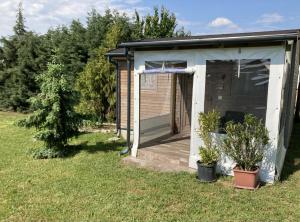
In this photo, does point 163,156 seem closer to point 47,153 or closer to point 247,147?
point 247,147

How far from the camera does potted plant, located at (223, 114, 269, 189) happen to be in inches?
178

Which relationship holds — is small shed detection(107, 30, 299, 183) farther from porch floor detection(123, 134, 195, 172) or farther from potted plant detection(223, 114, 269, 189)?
potted plant detection(223, 114, 269, 189)

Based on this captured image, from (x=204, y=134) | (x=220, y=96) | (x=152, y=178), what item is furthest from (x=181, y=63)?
(x=152, y=178)

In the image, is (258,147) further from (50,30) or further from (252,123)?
(50,30)

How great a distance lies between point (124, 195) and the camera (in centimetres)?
441

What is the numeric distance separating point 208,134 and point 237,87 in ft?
3.40

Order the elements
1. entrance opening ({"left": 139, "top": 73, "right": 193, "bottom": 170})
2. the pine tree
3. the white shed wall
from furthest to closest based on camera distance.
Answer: the pine tree → entrance opening ({"left": 139, "top": 73, "right": 193, "bottom": 170}) → the white shed wall

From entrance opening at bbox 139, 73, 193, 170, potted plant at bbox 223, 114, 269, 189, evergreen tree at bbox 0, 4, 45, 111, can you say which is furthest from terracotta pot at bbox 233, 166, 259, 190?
evergreen tree at bbox 0, 4, 45, 111

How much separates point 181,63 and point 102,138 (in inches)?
158

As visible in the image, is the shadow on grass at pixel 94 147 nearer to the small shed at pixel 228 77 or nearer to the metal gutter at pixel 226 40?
the small shed at pixel 228 77

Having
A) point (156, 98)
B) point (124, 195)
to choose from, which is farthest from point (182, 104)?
point (124, 195)

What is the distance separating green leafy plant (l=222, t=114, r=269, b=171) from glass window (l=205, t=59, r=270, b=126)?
262 mm

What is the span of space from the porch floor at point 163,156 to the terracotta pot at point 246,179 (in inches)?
41.4

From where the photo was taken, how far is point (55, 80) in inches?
252
